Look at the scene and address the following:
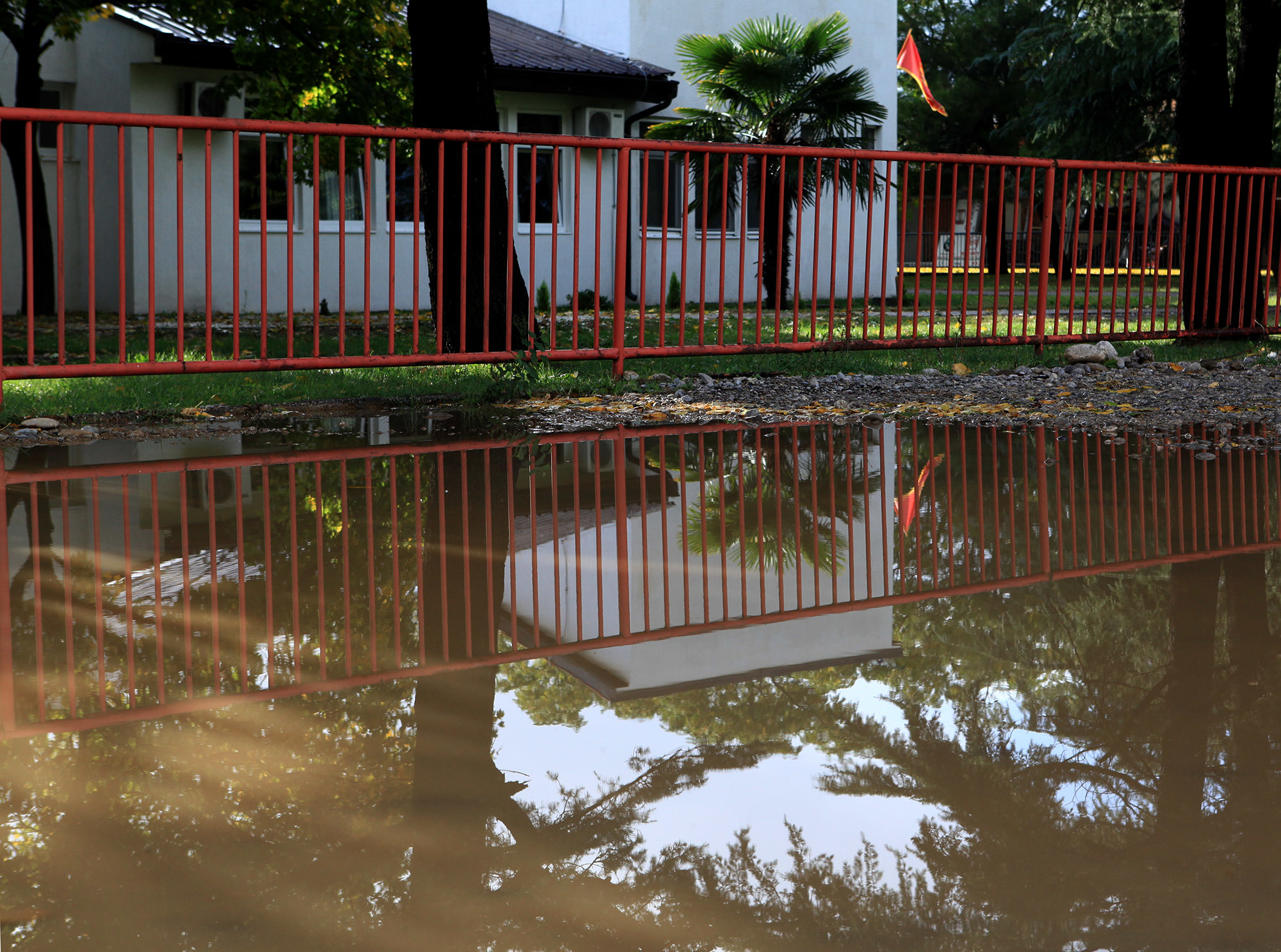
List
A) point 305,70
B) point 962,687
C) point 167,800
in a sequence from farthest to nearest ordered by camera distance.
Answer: point 305,70 → point 962,687 → point 167,800

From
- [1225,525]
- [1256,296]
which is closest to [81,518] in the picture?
[1225,525]

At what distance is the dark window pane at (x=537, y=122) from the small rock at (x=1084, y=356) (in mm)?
11600

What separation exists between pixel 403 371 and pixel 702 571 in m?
5.09

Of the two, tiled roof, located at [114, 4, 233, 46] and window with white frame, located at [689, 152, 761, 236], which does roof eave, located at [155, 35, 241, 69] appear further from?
window with white frame, located at [689, 152, 761, 236]

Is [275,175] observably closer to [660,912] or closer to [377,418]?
[377,418]

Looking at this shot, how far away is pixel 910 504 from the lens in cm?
492

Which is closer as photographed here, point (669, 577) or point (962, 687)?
point (962, 687)

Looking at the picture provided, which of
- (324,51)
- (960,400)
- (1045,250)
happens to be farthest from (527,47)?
(960,400)

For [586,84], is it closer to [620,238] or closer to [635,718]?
[620,238]

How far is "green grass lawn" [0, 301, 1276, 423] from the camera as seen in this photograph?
714 centimetres

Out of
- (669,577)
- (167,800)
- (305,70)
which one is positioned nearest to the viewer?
(167,800)

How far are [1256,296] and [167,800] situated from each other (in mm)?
11540

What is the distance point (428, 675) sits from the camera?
2953 mm

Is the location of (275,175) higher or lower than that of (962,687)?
higher
